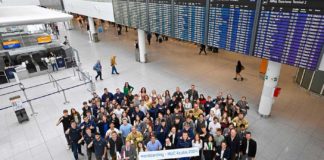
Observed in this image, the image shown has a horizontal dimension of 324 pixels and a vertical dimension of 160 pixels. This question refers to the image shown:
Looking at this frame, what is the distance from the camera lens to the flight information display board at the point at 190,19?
29.1ft

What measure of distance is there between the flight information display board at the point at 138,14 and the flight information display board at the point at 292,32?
23.1 ft

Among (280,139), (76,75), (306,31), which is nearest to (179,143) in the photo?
(280,139)

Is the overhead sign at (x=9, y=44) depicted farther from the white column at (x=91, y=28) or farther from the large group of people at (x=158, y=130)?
the large group of people at (x=158, y=130)

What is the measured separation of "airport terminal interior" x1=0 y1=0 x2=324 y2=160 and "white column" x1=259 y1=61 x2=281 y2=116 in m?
0.03

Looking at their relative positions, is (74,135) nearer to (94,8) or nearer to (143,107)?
(143,107)

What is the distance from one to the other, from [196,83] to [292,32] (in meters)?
5.93

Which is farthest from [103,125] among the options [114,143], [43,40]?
[43,40]

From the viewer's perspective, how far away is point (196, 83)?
11703mm

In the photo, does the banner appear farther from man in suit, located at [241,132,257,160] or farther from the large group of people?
man in suit, located at [241,132,257,160]

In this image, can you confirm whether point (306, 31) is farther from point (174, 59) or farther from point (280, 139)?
point (174, 59)

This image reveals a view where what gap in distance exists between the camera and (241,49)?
793cm

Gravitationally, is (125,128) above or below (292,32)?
below

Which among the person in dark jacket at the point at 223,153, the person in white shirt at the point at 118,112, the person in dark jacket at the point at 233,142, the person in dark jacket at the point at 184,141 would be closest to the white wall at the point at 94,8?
the person in white shirt at the point at 118,112

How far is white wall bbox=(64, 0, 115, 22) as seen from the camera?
633 inches
